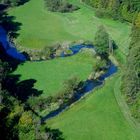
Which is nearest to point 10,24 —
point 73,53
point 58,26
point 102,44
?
point 58,26

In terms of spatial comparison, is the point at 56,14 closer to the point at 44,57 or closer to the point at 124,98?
the point at 44,57

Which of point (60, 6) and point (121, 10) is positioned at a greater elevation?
point (121, 10)

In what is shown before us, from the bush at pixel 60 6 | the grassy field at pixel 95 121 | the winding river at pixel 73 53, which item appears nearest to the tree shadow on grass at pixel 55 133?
the grassy field at pixel 95 121

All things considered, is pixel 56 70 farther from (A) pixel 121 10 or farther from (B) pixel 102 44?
(A) pixel 121 10

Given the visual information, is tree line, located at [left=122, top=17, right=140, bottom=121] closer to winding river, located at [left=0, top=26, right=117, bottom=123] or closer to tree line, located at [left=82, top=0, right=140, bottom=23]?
winding river, located at [left=0, top=26, right=117, bottom=123]

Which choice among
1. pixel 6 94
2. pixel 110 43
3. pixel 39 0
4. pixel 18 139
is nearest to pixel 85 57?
pixel 110 43
